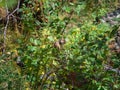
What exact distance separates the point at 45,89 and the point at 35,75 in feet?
0.41

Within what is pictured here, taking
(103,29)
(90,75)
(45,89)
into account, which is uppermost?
(103,29)

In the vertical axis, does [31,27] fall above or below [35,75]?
above

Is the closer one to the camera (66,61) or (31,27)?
(66,61)

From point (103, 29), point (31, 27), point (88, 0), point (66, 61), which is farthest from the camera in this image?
point (88, 0)

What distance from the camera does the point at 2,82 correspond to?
193 centimetres

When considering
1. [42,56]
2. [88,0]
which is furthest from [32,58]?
[88,0]

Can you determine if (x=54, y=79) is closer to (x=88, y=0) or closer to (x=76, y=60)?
(x=76, y=60)

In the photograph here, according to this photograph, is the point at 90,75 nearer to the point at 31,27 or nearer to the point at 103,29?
the point at 103,29

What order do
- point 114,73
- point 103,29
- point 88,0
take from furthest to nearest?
point 88,0, point 103,29, point 114,73

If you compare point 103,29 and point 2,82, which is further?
point 103,29

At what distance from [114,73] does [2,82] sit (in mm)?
698

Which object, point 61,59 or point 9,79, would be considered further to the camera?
point 61,59

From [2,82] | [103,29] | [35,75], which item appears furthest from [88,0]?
[2,82]

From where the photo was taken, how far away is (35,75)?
88.7 inches
